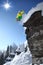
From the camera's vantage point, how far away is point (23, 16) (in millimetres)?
8953

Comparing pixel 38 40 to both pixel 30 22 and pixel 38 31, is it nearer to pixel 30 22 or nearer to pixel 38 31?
pixel 38 31

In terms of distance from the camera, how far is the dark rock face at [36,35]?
8.09 meters

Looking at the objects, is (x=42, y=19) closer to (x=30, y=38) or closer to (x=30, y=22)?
(x=30, y=22)

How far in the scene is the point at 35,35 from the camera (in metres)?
8.30

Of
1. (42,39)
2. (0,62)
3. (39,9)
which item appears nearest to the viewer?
(39,9)

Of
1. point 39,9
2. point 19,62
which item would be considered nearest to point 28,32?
point 39,9

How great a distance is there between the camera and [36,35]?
827 centimetres

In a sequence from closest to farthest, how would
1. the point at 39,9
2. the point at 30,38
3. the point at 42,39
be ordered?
the point at 39,9
the point at 42,39
the point at 30,38

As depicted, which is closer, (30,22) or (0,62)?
(30,22)

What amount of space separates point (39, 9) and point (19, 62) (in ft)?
86.5

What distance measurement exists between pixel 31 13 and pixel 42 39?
1.54 m

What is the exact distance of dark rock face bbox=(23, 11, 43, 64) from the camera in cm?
809

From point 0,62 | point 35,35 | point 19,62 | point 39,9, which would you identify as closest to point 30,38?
point 35,35

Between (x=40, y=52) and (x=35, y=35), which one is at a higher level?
(x=35, y=35)
